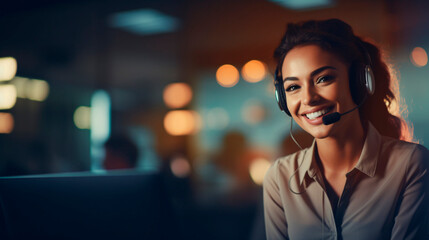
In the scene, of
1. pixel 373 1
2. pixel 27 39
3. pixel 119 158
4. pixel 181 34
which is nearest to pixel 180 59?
pixel 181 34

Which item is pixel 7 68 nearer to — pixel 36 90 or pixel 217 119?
pixel 36 90

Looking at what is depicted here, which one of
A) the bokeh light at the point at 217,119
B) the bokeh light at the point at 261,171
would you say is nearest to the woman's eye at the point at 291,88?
the bokeh light at the point at 261,171

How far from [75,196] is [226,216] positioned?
2.68 meters

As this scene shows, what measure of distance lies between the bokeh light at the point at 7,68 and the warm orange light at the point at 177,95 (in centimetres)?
242

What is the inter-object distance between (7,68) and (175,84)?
2.83 meters

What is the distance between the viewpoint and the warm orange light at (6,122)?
1.56 metres

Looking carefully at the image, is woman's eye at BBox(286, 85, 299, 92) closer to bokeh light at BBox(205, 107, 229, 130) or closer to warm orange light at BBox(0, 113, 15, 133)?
warm orange light at BBox(0, 113, 15, 133)

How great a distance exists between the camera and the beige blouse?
2.31 ft

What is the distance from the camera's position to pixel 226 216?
11.1ft

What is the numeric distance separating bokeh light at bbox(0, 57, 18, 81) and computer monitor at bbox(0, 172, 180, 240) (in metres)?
0.79

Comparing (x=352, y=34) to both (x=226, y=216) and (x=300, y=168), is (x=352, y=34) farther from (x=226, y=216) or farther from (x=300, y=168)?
(x=226, y=216)

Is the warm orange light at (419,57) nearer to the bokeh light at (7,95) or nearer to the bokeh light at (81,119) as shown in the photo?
the bokeh light at (7,95)

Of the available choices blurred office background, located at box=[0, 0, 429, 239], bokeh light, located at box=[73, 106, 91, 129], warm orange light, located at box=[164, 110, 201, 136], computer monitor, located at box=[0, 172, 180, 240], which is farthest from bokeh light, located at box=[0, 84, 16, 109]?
warm orange light, located at box=[164, 110, 201, 136]

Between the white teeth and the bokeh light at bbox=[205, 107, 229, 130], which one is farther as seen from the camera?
the bokeh light at bbox=[205, 107, 229, 130]
